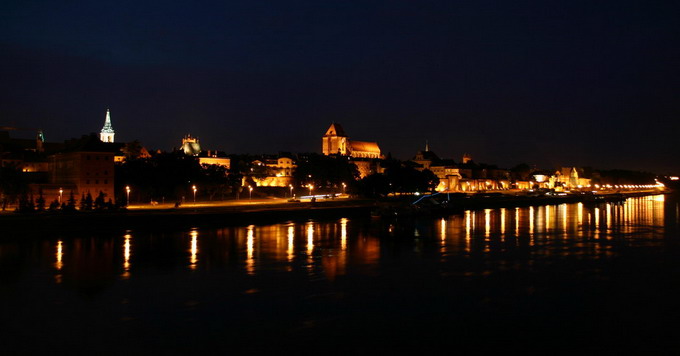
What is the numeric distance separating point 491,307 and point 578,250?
14392 millimetres

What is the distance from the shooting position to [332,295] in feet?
58.9

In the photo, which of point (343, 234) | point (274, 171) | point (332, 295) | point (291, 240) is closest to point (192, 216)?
point (291, 240)

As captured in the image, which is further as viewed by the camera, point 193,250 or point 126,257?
point 193,250

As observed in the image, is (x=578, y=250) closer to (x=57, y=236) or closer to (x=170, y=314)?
(x=170, y=314)

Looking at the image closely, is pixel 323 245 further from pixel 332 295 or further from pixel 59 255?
pixel 59 255

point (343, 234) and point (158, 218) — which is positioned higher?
point (158, 218)

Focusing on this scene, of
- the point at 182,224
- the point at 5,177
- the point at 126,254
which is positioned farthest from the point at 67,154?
the point at 126,254

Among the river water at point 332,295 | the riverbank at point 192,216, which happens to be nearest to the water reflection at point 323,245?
the river water at point 332,295

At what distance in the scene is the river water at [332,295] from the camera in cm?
1344

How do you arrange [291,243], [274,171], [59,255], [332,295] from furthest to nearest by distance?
[274,171] < [291,243] < [59,255] < [332,295]

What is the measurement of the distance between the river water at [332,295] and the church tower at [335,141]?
10163cm

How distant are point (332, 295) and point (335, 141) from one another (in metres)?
117

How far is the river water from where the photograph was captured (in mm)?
13438

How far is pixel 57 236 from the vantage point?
3156cm
